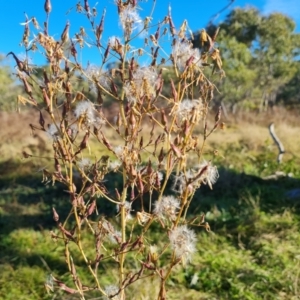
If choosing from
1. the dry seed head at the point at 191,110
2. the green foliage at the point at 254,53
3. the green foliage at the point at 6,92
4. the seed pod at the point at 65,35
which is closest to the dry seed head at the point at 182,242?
the dry seed head at the point at 191,110

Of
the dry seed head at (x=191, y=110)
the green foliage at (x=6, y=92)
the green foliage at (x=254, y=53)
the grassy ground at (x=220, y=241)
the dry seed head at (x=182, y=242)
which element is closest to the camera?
the dry seed head at (x=191, y=110)

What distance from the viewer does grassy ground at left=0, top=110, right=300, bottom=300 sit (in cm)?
380

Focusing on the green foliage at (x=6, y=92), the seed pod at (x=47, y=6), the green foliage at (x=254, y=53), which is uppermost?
the green foliage at (x=254, y=53)

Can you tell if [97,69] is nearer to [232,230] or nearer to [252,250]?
[252,250]

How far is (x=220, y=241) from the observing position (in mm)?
4902

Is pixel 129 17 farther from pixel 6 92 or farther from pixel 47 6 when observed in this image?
pixel 6 92

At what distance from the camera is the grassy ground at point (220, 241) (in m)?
3.80

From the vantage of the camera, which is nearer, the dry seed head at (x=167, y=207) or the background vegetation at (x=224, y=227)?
the dry seed head at (x=167, y=207)

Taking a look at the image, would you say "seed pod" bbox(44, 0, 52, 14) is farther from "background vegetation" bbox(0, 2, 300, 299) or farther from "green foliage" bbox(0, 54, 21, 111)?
"green foliage" bbox(0, 54, 21, 111)

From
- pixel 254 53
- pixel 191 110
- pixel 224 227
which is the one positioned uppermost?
pixel 254 53

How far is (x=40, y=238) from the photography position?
528 cm

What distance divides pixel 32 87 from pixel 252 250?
148 inches

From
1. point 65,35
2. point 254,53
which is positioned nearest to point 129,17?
point 65,35

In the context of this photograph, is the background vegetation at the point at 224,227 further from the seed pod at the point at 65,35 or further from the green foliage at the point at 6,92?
the green foliage at the point at 6,92
